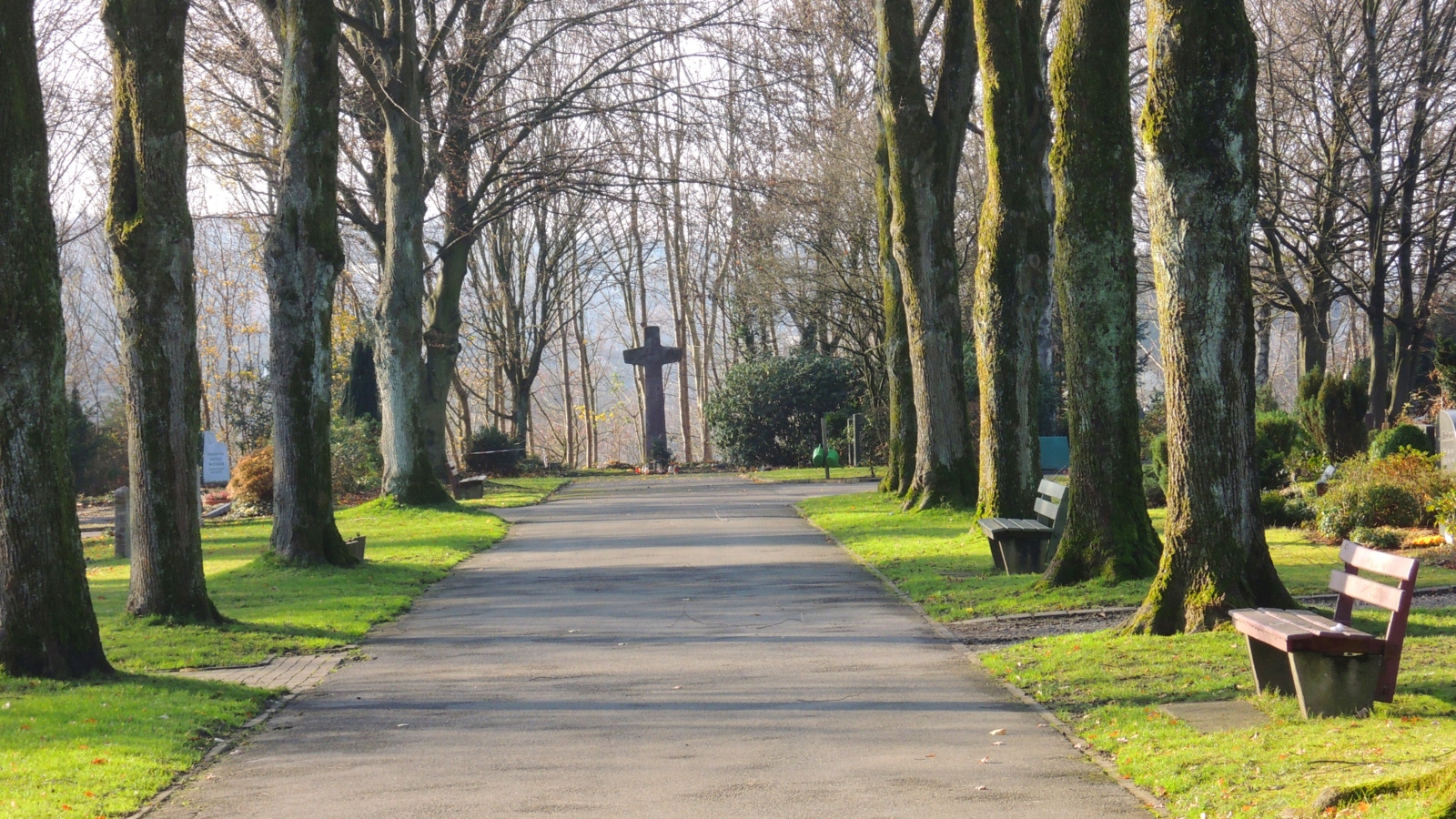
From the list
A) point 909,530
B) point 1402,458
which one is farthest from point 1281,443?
point 909,530

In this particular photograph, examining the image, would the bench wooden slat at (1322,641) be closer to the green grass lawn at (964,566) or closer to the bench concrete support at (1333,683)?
the bench concrete support at (1333,683)

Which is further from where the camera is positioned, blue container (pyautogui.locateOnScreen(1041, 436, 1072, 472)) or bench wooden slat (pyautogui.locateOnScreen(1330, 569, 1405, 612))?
blue container (pyautogui.locateOnScreen(1041, 436, 1072, 472))

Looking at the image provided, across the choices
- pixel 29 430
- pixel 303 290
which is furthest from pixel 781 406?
pixel 29 430

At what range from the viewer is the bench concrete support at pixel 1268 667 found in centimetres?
789

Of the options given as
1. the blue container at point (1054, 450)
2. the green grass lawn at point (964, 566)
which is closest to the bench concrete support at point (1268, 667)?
the green grass lawn at point (964, 566)

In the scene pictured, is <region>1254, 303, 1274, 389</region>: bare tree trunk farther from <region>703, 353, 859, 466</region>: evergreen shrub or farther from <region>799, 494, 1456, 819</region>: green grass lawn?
<region>799, 494, 1456, 819</region>: green grass lawn

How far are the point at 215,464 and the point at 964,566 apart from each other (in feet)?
82.3

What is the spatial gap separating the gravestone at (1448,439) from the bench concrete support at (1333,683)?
14.4 meters

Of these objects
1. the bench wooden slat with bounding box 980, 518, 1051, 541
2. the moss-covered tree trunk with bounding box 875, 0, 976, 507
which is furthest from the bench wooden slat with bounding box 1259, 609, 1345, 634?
the moss-covered tree trunk with bounding box 875, 0, 976, 507

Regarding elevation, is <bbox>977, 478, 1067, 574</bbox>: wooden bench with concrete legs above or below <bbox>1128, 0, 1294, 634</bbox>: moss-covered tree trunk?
below

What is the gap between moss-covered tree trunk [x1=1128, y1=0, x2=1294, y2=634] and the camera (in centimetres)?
970

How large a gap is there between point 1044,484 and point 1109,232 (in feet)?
13.4

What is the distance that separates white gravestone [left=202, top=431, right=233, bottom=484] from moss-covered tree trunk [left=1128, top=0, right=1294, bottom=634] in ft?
97.5

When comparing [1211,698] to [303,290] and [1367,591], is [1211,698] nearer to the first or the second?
[1367,591]
